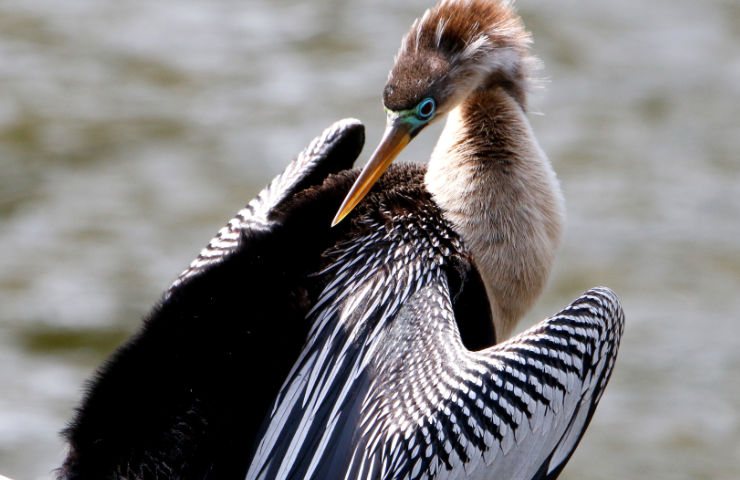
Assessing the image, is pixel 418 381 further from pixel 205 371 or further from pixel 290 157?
pixel 290 157

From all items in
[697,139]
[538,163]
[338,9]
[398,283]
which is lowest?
[398,283]

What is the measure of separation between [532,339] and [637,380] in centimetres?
443

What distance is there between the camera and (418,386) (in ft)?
11.6

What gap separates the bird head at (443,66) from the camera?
3889mm

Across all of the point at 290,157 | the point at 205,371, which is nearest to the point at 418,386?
the point at 205,371

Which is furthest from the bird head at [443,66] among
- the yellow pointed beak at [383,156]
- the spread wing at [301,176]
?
the spread wing at [301,176]

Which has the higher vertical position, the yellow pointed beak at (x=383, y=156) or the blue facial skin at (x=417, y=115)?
the blue facial skin at (x=417, y=115)

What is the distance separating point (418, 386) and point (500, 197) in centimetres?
88

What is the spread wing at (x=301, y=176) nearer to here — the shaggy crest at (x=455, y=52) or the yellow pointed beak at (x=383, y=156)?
the yellow pointed beak at (x=383, y=156)

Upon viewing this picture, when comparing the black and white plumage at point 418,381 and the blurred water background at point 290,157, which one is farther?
the blurred water background at point 290,157

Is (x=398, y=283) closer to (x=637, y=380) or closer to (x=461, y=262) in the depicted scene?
(x=461, y=262)

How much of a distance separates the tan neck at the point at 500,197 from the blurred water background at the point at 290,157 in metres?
3.56

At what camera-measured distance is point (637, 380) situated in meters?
7.89

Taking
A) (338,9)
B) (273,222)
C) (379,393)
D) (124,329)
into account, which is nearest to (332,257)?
(273,222)
